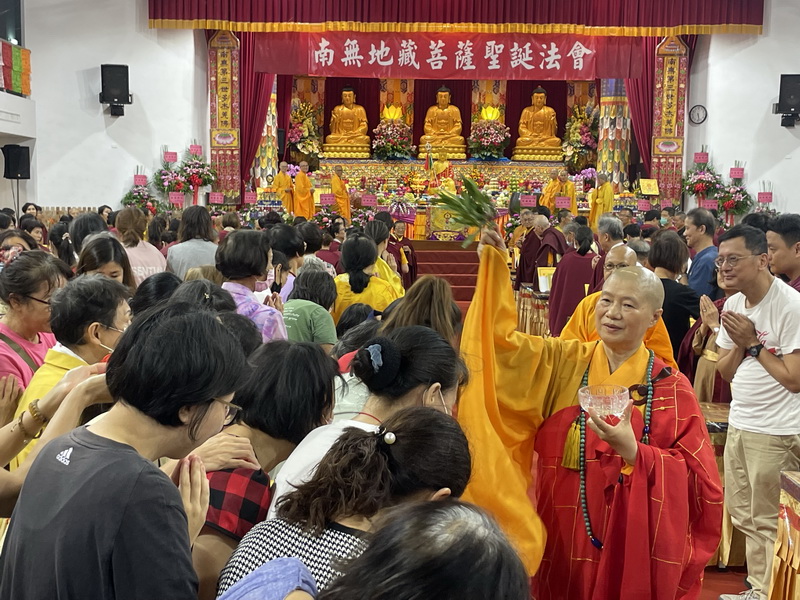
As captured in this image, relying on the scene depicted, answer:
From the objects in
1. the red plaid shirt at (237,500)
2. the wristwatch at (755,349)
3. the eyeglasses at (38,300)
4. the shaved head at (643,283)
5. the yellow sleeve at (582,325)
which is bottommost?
the red plaid shirt at (237,500)

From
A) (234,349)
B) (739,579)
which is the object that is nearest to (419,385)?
(234,349)

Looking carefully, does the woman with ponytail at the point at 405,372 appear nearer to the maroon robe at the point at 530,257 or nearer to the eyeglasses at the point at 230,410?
the eyeglasses at the point at 230,410

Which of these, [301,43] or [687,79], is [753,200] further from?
[301,43]

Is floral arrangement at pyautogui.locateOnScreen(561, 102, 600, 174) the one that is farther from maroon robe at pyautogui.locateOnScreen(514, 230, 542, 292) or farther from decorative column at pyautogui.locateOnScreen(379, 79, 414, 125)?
maroon robe at pyautogui.locateOnScreen(514, 230, 542, 292)

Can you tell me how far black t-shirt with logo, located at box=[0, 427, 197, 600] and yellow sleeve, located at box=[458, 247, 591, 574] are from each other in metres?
1.24

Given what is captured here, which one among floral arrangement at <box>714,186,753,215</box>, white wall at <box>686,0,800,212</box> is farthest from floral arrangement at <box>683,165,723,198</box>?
white wall at <box>686,0,800,212</box>

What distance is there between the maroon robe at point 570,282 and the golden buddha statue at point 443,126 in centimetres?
975

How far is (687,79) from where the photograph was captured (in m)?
14.5

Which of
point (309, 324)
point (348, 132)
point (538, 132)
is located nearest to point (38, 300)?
point (309, 324)

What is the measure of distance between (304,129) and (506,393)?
14273 mm

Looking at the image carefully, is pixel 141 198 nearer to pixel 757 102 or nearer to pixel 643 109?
pixel 643 109

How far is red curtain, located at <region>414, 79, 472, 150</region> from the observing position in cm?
1719

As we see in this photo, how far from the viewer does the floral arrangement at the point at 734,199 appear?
1345 centimetres

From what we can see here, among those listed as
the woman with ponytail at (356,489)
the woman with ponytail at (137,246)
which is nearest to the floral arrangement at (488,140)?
the woman with ponytail at (137,246)
